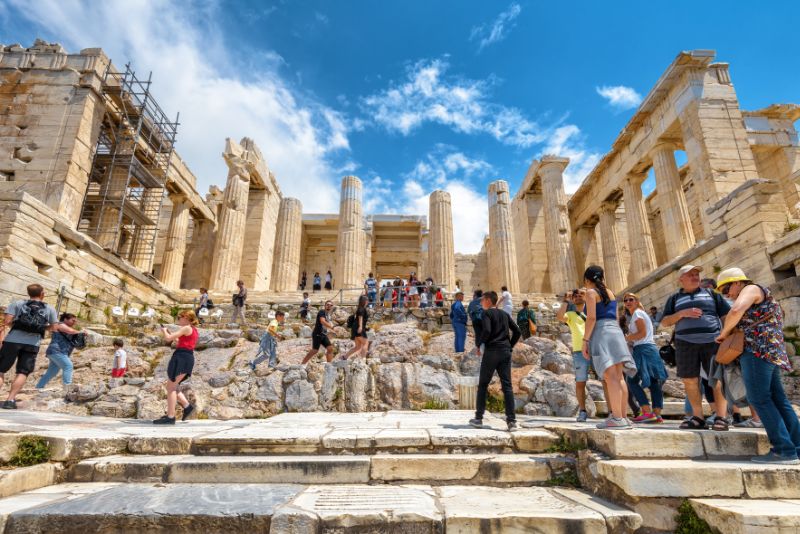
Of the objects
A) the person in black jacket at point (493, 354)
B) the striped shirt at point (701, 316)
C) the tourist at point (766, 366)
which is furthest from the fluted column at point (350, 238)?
the tourist at point (766, 366)

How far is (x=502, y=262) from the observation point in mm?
19453

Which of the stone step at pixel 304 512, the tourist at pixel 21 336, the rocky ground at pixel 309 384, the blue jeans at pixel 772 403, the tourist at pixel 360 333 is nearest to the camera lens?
the stone step at pixel 304 512

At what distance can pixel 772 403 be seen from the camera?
9.64ft

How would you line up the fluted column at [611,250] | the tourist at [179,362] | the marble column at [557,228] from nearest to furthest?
the tourist at [179,362] → the fluted column at [611,250] → the marble column at [557,228]

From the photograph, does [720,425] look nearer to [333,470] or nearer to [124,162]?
[333,470]

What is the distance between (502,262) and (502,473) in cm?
1686

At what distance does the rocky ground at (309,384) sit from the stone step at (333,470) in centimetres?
339

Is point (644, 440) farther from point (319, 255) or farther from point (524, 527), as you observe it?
point (319, 255)

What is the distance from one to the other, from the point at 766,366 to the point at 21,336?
8.06 metres

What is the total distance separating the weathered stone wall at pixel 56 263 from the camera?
902 cm

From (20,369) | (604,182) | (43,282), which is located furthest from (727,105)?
(43,282)

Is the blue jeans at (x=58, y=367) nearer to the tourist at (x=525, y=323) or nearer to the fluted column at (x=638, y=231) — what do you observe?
the tourist at (x=525, y=323)

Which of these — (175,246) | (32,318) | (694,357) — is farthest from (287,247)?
(694,357)

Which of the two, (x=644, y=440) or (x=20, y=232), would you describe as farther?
(x=20, y=232)
